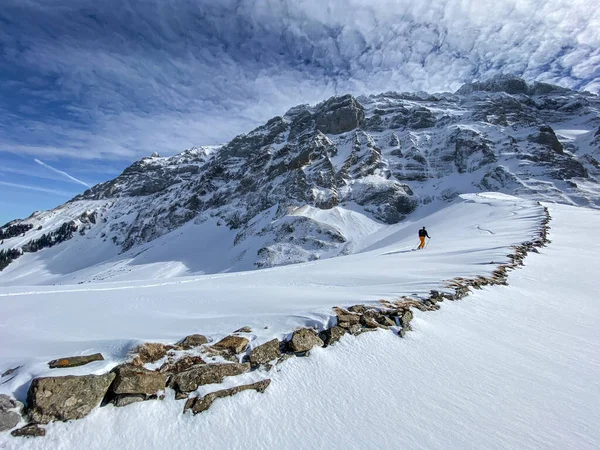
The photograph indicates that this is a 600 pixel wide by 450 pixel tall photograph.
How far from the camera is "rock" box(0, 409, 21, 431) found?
2.60 meters

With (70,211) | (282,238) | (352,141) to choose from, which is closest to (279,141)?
(352,141)

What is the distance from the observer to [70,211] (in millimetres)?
166750

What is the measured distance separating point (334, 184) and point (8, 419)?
8212 centimetres

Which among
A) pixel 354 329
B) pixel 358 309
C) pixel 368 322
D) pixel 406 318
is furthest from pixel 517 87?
pixel 354 329

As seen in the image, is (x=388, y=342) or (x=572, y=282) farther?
(x=572, y=282)

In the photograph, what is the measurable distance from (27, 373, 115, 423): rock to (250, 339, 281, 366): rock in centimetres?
163

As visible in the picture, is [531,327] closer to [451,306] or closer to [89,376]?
[451,306]

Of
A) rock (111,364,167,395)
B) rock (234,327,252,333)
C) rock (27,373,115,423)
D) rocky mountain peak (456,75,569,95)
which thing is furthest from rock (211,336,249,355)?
rocky mountain peak (456,75,569,95)

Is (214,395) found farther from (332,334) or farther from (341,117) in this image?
(341,117)

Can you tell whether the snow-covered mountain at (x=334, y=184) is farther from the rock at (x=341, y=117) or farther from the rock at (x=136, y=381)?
the rock at (x=136, y=381)

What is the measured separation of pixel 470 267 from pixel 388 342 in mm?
7519

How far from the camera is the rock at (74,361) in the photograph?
10.7ft

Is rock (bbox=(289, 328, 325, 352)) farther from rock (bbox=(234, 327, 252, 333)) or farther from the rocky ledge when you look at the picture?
rock (bbox=(234, 327, 252, 333))

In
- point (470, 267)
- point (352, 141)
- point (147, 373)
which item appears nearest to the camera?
point (147, 373)
